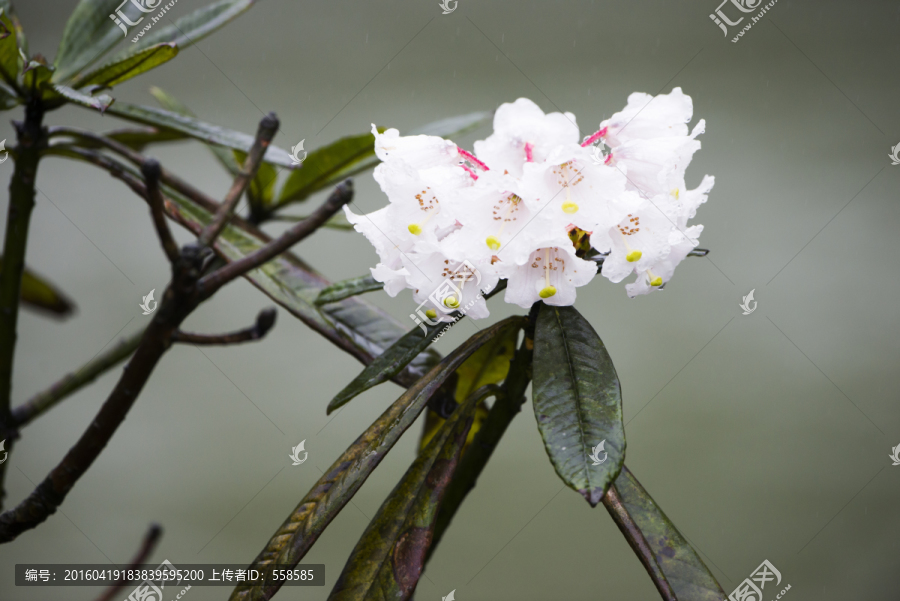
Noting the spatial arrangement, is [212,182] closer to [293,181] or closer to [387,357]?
[293,181]

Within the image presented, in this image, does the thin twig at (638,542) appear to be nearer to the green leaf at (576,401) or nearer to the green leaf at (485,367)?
the green leaf at (576,401)

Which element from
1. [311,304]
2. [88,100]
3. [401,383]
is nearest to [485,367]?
[401,383]

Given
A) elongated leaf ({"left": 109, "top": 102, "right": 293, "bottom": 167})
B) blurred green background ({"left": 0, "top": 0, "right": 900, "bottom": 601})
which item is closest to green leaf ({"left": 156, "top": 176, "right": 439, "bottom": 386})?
elongated leaf ({"left": 109, "top": 102, "right": 293, "bottom": 167})

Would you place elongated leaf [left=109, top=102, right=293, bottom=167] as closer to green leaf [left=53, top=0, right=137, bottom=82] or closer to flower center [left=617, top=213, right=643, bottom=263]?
green leaf [left=53, top=0, right=137, bottom=82]

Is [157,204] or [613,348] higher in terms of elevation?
[157,204]

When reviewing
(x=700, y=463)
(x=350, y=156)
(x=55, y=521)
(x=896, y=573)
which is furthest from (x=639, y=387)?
(x=55, y=521)

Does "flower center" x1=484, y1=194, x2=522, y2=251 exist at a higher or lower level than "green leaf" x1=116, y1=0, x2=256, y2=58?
lower

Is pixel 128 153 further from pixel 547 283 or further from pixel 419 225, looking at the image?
pixel 547 283
